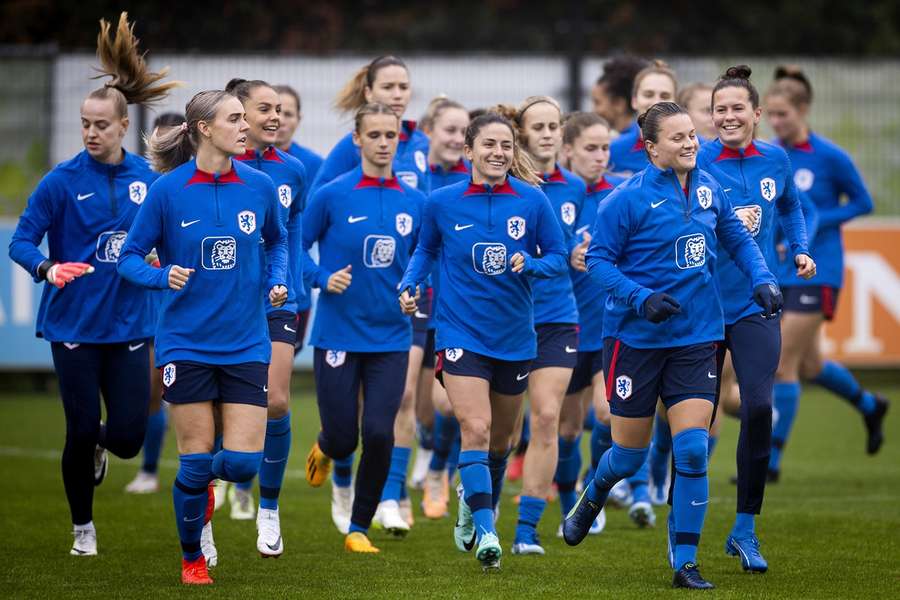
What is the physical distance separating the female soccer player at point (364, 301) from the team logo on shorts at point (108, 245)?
99cm

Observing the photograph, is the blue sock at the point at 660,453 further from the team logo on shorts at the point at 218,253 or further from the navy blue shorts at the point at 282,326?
the team logo on shorts at the point at 218,253

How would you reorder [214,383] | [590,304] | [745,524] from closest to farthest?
[214,383]
[745,524]
[590,304]

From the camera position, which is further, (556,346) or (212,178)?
(556,346)

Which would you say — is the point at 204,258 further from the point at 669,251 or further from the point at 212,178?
the point at 669,251

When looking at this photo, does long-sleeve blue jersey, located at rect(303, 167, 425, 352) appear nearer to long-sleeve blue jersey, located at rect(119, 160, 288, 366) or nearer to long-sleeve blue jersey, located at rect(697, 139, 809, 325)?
long-sleeve blue jersey, located at rect(119, 160, 288, 366)

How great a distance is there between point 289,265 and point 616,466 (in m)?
2.16

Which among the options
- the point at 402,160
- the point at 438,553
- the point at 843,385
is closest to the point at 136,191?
the point at 402,160

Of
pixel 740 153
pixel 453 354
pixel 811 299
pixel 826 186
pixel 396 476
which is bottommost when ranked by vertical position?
pixel 396 476

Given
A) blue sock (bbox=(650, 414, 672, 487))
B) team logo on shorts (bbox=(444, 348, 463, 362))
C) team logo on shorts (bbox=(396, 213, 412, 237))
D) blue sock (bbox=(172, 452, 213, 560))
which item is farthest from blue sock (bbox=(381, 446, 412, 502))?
blue sock (bbox=(172, 452, 213, 560))

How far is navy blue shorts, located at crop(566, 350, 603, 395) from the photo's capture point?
9430 mm

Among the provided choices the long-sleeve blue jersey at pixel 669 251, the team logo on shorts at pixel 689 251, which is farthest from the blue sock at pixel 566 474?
the team logo on shorts at pixel 689 251

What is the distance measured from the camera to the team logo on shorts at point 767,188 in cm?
795

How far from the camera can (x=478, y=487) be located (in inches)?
301

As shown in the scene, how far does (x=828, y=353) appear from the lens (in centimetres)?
1755
